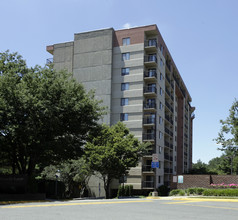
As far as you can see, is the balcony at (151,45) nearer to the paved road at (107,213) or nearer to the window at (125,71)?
the window at (125,71)

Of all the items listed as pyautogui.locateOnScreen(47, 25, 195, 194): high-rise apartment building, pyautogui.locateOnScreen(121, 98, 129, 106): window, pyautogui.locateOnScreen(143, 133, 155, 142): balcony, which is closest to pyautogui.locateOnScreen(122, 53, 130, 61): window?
pyautogui.locateOnScreen(47, 25, 195, 194): high-rise apartment building

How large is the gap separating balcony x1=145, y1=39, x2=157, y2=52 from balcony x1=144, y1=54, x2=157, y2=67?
108cm

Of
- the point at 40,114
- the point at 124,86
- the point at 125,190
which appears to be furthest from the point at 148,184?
the point at 40,114

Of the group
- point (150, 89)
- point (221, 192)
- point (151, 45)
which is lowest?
point (221, 192)

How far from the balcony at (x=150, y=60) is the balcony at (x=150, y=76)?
3.47 feet

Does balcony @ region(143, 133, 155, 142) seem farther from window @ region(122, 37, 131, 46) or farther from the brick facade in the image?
the brick facade

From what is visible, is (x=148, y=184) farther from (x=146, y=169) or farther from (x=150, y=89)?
(x=150, y=89)

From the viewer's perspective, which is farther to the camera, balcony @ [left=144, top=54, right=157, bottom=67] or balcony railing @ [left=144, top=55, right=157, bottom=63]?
balcony railing @ [left=144, top=55, right=157, bottom=63]

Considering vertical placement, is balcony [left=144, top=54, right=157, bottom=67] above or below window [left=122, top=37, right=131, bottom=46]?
below

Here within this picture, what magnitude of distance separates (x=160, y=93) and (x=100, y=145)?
22.9 m

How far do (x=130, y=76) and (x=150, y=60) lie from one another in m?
4.53

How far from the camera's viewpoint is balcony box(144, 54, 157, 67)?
5406cm

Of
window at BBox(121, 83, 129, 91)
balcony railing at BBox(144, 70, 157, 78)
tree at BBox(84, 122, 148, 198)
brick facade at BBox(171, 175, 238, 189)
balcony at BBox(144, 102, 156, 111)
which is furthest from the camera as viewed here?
balcony railing at BBox(144, 70, 157, 78)

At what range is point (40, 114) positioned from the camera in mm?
25094
